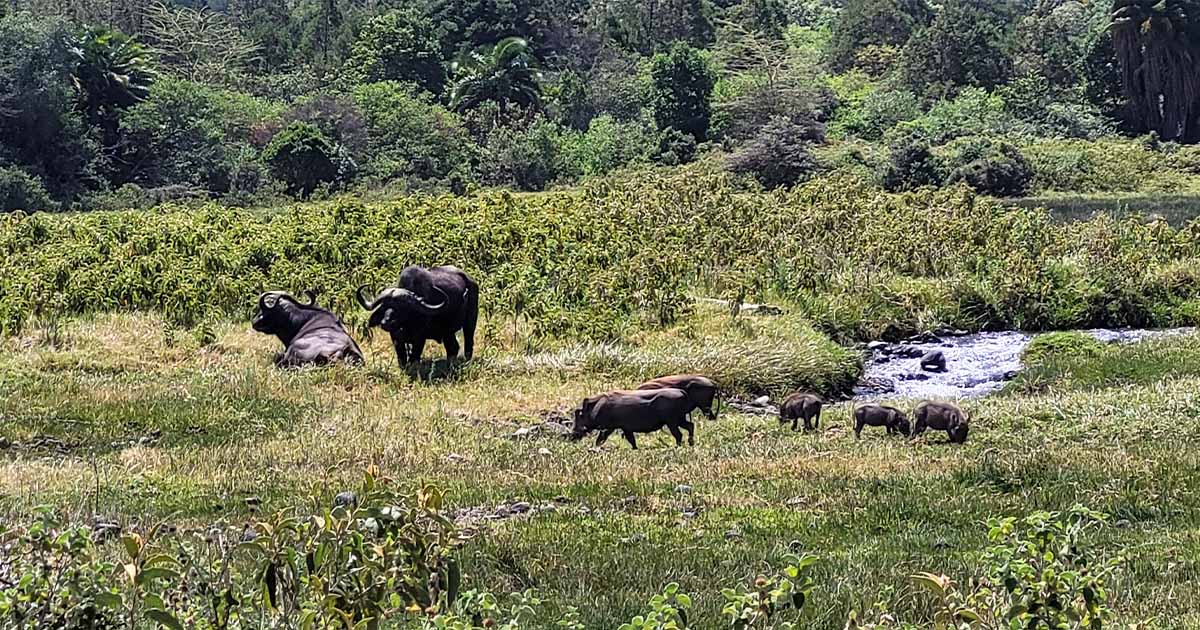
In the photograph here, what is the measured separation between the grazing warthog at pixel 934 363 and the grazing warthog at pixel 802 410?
19.6 ft

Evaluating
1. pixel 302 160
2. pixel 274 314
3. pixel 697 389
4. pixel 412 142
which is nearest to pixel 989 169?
pixel 412 142

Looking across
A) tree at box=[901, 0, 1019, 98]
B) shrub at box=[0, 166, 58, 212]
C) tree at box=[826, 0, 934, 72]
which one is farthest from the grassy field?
tree at box=[826, 0, 934, 72]

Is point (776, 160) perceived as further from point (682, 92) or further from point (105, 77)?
point (105, 77)

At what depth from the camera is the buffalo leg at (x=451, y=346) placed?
17.5 metres

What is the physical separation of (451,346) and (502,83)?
41.3 m

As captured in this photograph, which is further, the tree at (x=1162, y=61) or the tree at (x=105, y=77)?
the tree at (x=1162, y=61)

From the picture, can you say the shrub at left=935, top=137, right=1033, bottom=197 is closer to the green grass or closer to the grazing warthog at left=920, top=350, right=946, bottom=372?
the green grass

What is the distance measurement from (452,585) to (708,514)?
16.8 ft

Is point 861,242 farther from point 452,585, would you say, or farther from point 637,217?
point 452,585

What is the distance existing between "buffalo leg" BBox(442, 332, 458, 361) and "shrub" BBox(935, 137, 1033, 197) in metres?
30.9

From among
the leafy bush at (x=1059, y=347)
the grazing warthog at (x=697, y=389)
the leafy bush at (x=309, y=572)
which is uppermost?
the leafy bush at (x=309, y=572)

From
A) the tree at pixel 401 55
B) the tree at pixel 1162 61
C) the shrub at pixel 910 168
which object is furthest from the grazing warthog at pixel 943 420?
the tree at pixel 401 55

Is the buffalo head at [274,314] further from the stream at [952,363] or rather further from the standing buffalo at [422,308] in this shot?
the stream at [952,363]

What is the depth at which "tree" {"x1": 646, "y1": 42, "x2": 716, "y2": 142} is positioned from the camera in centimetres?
5397
